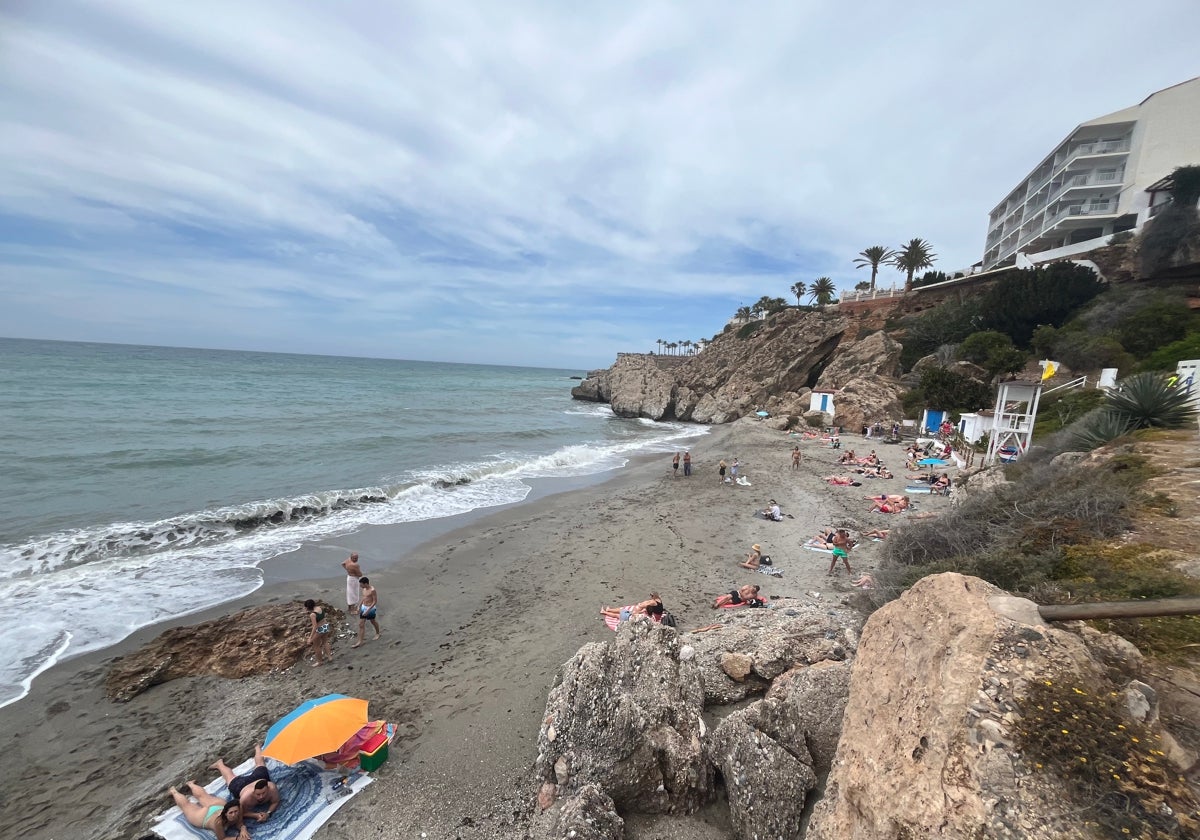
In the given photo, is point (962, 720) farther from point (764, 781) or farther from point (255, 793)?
point (255, 793)

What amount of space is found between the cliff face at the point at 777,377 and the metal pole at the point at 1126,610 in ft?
114

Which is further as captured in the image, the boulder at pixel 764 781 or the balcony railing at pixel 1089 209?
the balcony railing at pixel 1089 209

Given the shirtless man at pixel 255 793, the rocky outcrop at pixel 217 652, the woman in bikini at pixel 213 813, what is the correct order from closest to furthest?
1. the woman in bikini at pixel 213 813
2. the shirtless man at pixel 255 793
3. the rocky outcrop at pixel 217 652

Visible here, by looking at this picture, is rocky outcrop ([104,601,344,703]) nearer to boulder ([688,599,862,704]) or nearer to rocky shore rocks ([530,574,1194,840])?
rocky shore rocks ([530,574,1194,840])

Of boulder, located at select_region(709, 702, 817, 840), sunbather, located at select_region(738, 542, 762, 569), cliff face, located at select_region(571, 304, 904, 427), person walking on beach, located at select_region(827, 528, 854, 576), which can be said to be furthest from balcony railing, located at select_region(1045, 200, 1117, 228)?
boulder, located at select_region(709, 702, 817, 840)

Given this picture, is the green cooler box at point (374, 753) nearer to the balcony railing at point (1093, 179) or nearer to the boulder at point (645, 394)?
the boulder at point (645, 394)

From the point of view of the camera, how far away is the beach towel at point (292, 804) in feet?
16.6

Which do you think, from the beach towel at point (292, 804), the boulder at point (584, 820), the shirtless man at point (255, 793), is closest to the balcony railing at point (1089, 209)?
the boulder at point (584, 820)

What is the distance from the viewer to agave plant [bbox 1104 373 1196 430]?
34.7ft

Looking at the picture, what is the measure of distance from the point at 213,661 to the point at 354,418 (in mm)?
30307

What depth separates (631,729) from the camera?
4777 mm

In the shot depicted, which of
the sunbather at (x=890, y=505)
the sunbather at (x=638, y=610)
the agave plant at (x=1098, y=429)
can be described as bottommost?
the sunbather at (x=638, y=610)

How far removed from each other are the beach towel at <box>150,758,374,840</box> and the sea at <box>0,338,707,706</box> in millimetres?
4369

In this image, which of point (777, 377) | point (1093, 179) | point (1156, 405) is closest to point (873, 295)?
point (777, 377)
